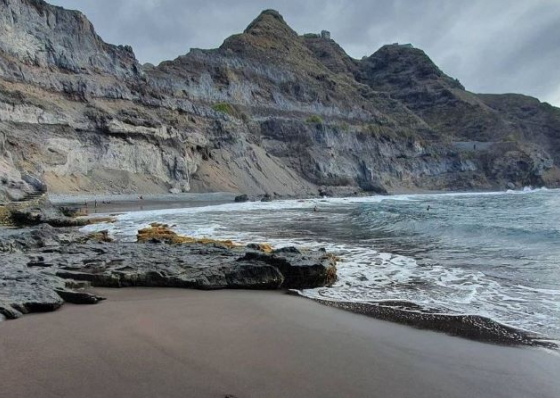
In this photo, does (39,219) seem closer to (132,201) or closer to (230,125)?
(132,201)

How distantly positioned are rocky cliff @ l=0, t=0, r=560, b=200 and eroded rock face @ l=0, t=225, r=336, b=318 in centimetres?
1938

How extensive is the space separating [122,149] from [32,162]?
1126cm

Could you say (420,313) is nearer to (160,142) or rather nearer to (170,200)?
(170,200)

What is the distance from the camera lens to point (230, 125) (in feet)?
215

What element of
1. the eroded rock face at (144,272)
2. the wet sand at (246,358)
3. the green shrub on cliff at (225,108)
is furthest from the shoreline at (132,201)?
the green shrub on cliff at (225,108)

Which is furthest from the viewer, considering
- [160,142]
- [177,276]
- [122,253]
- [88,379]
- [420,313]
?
[160,142]

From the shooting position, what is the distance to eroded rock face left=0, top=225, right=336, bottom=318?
20.2ft

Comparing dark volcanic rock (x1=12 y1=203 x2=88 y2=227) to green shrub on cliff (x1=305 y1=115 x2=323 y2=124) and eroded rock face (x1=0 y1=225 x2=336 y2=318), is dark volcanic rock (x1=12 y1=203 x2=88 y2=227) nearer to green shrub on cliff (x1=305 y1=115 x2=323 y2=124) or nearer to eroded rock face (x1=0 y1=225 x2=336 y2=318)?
eroded rock face (x1=0 y1=225 x2=336 y2=318)

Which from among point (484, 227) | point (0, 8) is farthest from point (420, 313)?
point (0, 8)

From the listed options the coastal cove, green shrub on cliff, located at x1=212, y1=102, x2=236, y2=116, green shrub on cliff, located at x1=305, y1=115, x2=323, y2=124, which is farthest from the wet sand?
green shrub on cliff, located at x1=305, y1=115, x2=323, y2=124

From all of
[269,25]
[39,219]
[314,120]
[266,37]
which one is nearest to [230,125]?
[314,120]

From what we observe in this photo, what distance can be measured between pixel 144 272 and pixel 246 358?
13.7 ft

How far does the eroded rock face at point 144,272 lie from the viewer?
6.17 m

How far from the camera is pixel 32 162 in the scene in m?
36.2
